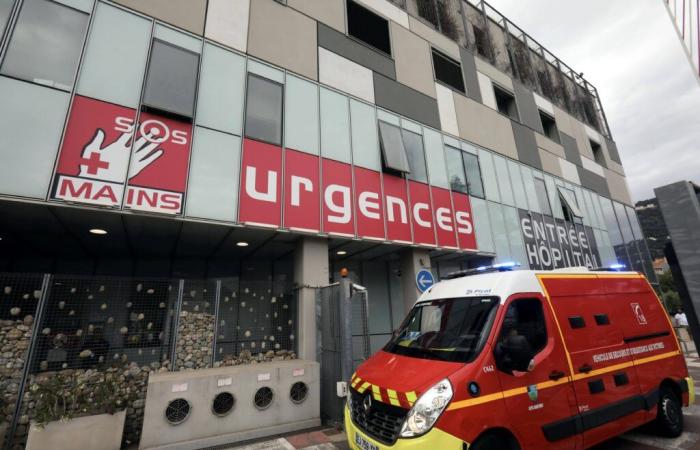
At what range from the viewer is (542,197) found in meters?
16.0

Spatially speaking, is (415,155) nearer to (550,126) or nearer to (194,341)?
(194,341)

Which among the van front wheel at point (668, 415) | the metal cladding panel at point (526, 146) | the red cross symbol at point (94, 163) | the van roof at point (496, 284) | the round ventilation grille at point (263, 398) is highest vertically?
the metal cladding panel at point (526, 146)

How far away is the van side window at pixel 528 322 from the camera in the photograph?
4109 millimetres

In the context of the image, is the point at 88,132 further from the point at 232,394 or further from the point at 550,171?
Result: the point at 550,171

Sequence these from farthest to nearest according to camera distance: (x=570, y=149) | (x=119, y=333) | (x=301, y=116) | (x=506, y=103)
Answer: (x=570, y=149) < (x=506, y=103) < (x=301, y=116) < (x=119, y=333)

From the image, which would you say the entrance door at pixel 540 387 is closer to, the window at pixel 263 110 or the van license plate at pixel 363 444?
the van license plate at pixel 363 444

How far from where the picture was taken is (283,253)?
10.6 meters

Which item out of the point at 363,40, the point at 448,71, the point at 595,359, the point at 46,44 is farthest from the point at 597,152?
the point at 46,44

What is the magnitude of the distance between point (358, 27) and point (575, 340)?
12.7 metres

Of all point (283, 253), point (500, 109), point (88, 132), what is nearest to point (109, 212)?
point (88, 132)

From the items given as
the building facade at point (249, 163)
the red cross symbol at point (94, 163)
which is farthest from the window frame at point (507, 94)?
the red cross symbol at point (94, 163)

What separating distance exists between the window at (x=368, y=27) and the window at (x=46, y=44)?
857 centimetres

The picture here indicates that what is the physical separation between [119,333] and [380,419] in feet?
18.0

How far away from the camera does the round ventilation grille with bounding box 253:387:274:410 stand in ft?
20.6
